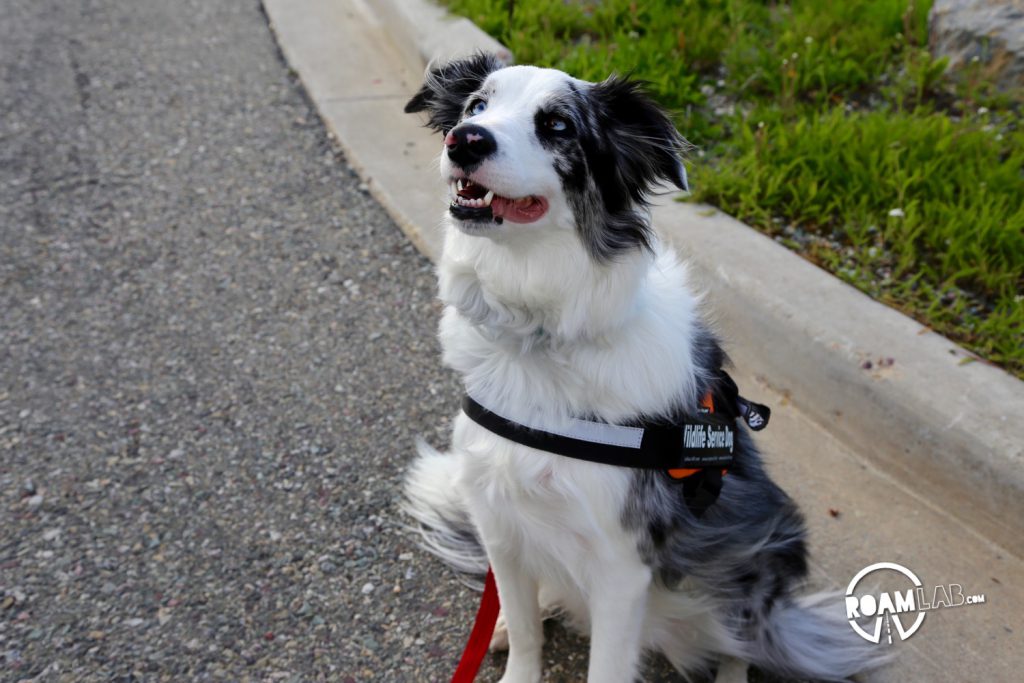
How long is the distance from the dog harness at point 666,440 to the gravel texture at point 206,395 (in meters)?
0.58

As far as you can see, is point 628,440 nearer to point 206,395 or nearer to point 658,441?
point 658,441

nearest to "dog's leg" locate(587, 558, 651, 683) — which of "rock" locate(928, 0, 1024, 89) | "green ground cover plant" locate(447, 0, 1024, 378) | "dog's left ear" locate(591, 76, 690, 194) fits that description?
"dog's left ear" locate(591, 76, 690, 194)

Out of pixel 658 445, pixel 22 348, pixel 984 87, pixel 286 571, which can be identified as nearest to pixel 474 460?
pixel 658 445

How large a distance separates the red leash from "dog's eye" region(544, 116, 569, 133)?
1129 mm

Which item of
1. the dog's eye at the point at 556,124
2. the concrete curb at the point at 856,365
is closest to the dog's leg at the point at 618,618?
the dog's eye at the point at 556,124

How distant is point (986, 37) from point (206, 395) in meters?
3.81

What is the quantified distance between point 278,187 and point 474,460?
2963 millimetres

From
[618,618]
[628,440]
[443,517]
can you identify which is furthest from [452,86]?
[618,618]

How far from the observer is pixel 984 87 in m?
4.30

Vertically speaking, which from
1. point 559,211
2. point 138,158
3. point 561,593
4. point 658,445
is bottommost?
point 138,158

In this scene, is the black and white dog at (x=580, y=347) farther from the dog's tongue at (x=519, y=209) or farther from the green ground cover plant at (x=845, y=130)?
the green ground cover plant at (x=845, y=130)

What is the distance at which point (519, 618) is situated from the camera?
2.41 meters

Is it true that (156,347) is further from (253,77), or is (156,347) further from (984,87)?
Answer: (984,87)

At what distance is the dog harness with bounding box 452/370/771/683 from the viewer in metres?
2.09
